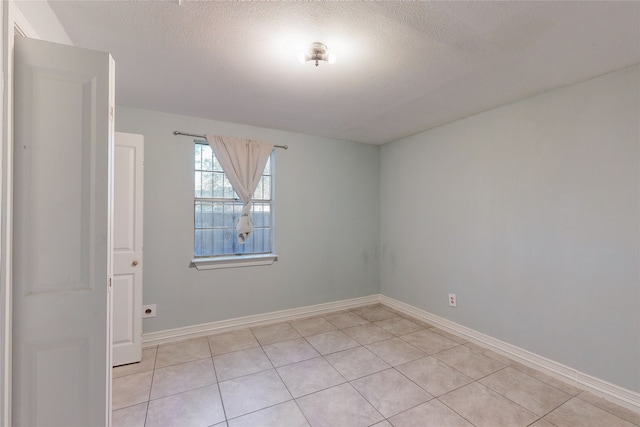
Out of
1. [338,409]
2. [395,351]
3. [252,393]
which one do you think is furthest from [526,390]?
[252,393]

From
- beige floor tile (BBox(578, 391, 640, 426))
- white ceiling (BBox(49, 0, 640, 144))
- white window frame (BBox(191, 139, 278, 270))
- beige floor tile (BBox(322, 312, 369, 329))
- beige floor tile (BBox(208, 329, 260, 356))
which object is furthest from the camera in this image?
beige floor tile (BBox(322, 312, 369, 329))

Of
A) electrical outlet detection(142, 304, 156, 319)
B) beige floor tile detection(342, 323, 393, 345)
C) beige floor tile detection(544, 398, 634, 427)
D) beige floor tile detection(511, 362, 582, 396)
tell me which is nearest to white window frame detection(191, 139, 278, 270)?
electrical outlet detection(142, 304, 156, 319)

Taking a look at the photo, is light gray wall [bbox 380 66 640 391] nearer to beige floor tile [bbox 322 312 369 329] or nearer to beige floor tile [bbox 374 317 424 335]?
beige floor tile [bbox 374 317 424 335]

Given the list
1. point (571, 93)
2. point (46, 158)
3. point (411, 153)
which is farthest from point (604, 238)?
Result: point (46, 158)

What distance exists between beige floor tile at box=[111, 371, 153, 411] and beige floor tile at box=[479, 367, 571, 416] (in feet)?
8.23

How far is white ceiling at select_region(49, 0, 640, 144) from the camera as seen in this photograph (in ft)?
4.70

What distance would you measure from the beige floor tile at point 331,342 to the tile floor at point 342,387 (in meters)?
0.01

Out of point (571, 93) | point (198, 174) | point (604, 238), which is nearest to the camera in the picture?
point (604, 238)

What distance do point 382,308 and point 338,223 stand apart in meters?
1.31

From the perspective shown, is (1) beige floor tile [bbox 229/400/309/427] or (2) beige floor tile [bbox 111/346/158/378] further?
(2) beige floor tile [bbox 111/346/158/378]

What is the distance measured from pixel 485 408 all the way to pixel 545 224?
1492 mm

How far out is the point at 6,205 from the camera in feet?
3.52

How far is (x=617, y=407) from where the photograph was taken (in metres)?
1.90

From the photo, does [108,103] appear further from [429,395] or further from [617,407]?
[617,407]
